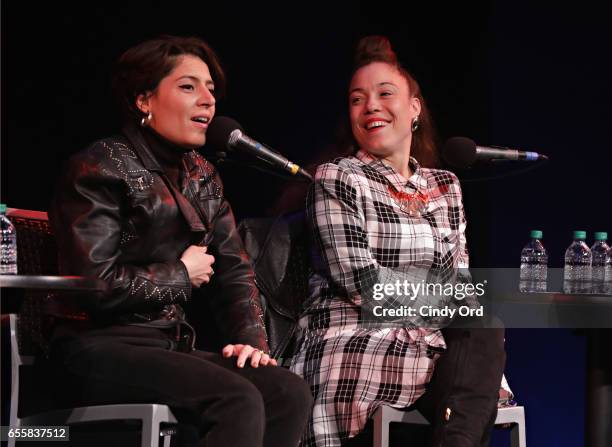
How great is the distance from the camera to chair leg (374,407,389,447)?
279 cm

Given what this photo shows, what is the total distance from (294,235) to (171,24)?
91cm

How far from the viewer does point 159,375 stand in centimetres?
238

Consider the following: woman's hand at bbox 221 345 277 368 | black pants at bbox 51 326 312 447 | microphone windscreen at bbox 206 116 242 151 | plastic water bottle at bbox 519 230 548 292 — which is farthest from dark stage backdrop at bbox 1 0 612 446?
black pants at bbox 51 326 312 447

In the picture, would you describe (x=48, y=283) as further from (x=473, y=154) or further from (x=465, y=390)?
(x=473, y=154)

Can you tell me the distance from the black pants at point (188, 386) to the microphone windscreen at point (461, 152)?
2.87 ft

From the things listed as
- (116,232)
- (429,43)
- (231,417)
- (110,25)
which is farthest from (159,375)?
(429,43)

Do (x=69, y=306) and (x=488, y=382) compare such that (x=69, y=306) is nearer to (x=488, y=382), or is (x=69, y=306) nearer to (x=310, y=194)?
(x=310, y=194)

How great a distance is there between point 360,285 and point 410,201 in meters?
0.41

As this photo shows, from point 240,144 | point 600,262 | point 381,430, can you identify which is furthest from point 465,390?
point 600,262

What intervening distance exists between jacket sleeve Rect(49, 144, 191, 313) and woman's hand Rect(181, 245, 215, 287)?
4cm

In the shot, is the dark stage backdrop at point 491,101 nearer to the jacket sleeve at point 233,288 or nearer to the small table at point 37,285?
the jacket sleeve at point 233,288

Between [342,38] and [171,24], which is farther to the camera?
[342,38]

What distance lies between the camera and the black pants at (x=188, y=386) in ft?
7.59

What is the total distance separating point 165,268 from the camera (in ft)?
8.44
